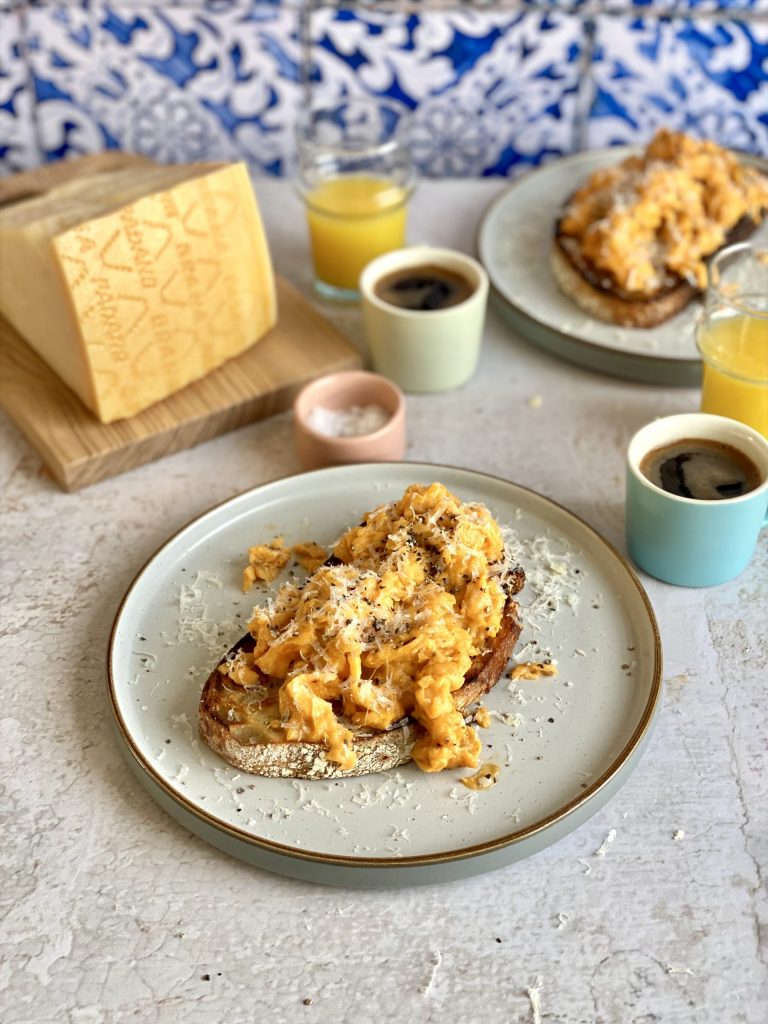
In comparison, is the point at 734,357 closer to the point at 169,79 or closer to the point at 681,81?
the point at 681,81

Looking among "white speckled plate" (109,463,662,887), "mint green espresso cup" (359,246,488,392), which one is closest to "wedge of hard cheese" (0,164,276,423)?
"mint green espresso cup" (359,246,488,392)

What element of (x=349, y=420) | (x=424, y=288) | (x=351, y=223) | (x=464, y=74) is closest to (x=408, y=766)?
(x=349, y=420)

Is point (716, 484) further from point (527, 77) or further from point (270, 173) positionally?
point (270, 173)

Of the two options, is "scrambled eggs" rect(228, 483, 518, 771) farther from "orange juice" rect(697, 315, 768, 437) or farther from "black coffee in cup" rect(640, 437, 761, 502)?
"orange juice" rect(697, 315, 768, 437)

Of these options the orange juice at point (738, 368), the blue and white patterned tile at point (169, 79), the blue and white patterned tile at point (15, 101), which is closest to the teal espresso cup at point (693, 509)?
the orange juice at point (738, 368)

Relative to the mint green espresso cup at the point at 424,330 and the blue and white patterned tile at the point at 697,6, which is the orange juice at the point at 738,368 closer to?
the mint green espresso cup at the point at 424,330

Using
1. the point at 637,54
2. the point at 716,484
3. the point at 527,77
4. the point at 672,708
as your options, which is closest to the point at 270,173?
the point at 527,77

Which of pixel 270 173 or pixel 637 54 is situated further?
pixel 270 173
